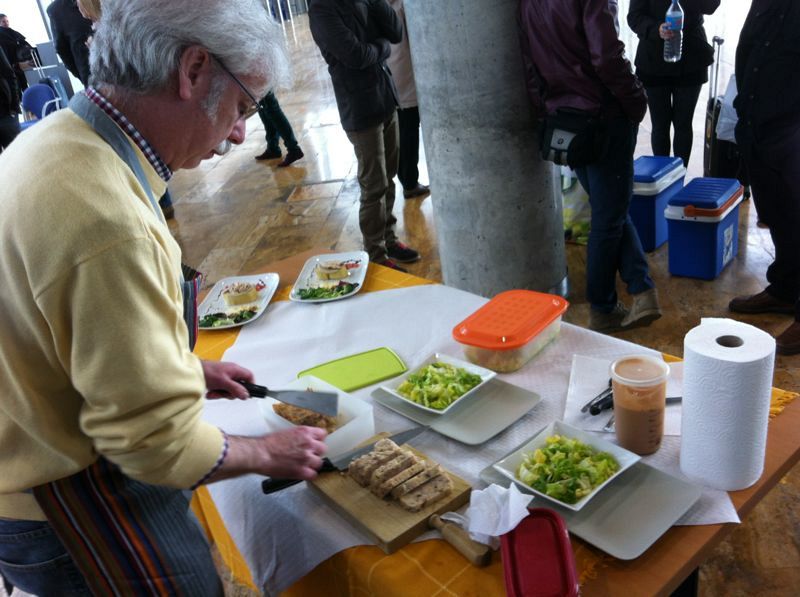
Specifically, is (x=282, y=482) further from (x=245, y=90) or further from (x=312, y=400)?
(x=245, y=90)

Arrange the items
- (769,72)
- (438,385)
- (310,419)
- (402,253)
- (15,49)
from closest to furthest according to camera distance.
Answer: (310,419) < (438,385) < (769,72) < (402,253) < (15,49)

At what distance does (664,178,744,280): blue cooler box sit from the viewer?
3428mm

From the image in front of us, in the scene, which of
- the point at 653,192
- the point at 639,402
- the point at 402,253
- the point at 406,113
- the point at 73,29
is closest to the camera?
the point at 639,402

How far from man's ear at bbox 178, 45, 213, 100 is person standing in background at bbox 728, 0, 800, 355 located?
2.42 meters

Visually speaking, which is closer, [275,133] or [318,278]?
[318,278]

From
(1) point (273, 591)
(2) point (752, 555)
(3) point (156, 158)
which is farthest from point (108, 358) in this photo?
(2) point (752, 555)

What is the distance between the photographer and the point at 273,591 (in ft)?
4.24

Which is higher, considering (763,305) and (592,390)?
(592,390)

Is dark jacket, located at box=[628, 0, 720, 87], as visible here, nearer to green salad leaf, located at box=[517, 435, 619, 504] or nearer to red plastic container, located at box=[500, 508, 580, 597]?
green salad leaf, located at box=[517, 435, 619, 504]

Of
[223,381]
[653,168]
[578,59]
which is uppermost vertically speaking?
[578,59]

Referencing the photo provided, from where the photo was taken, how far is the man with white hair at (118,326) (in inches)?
37.1

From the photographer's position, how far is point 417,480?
1.24 metres

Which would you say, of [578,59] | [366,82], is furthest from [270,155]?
[578,59]

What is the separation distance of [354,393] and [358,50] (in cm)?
247
